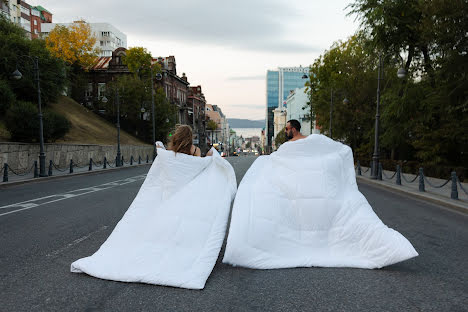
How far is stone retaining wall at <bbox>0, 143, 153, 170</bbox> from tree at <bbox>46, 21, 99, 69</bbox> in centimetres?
2589

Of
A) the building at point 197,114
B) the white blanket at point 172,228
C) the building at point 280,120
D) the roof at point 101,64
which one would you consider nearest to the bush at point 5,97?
the white blanket at point 172,228

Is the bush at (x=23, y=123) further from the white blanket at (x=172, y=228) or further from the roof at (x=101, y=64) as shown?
the roof at (x=101, y=64)

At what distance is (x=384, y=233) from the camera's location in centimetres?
479

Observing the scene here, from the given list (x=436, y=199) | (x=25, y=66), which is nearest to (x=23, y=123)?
(x=25, y=66)

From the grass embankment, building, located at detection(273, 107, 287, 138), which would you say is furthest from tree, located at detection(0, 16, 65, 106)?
building, located at detection(273, 107, 287, 138)

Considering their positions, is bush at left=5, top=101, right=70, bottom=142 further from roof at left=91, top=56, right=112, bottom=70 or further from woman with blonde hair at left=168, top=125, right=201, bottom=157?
roof at left=91, top=56, right=112, bottom=70

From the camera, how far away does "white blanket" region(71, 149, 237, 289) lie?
4.29m

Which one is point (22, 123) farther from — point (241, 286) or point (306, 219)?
point (241, 286)

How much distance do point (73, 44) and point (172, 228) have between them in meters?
66.2

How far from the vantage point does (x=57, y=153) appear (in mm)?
29672

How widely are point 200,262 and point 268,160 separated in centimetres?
199

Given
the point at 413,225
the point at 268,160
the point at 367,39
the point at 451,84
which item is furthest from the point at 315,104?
the point at 268,160

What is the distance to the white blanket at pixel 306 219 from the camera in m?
4.78

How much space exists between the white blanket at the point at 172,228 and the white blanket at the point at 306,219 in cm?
32
